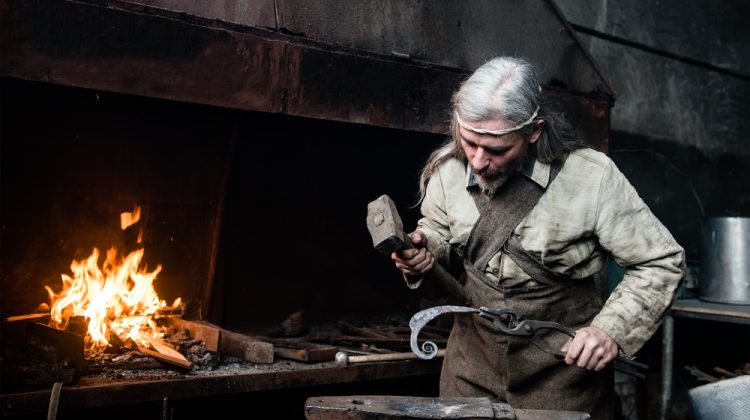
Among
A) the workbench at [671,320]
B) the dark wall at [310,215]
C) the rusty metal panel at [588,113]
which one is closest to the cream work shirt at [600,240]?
the rusty metal panel at [588,113]

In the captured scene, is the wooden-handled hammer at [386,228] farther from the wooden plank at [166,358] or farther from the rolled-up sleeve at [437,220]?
the wooden plank at [166,358]

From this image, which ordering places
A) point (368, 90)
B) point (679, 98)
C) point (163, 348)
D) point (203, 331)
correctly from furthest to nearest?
point (679, 98)
point (203, 331)
point (368, 90)
point (163, 348)

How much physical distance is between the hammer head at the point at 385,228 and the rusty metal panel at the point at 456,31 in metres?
1.13

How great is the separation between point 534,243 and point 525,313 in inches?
10.7

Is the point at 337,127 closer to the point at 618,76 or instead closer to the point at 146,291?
the point at 146,291

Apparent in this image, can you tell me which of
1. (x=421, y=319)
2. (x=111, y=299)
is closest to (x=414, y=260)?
(x=421, y=319)

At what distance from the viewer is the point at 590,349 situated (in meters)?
2.24

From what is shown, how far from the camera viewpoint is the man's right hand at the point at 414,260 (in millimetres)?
2438

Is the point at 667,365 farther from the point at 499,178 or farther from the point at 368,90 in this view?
the point at 368,90

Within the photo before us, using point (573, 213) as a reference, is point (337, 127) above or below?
above

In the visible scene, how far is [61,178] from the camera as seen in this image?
348 centimetres

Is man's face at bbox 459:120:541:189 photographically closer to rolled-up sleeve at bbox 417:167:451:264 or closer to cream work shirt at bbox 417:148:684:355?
cream work shirt at bbox 417:148:684:355

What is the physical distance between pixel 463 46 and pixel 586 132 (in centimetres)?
87

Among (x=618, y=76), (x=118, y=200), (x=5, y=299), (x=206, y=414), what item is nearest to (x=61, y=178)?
(x=118, y=200)
